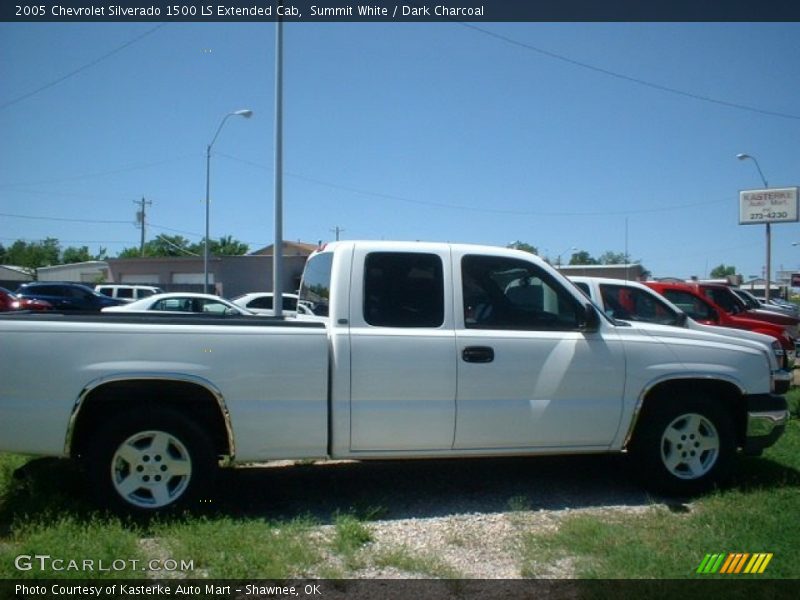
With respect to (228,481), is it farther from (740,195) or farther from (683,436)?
(740,195)

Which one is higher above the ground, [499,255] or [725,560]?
[499,255]

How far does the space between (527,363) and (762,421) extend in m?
2.00

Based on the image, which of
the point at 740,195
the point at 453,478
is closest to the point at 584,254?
the point at 740,195

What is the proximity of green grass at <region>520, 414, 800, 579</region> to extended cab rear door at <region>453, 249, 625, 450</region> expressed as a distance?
702mm

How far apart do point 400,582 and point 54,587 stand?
1.89 m

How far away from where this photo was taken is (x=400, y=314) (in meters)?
5.04

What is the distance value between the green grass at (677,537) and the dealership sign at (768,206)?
38.5 meters

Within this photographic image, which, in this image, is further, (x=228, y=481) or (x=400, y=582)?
(x=228, y=481)

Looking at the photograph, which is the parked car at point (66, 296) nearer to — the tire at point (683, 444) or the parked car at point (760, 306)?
the parked car at point (760, 306)

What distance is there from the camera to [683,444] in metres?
5.40

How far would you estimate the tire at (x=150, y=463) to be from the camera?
459 centimetres

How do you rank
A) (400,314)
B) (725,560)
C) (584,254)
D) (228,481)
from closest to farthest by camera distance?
(725,560), (400,314), (228,481), (584,254)

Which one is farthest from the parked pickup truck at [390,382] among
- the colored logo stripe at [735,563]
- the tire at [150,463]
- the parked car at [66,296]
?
the parked car at [66,296]

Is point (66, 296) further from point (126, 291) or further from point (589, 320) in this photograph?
point (589, 320)
